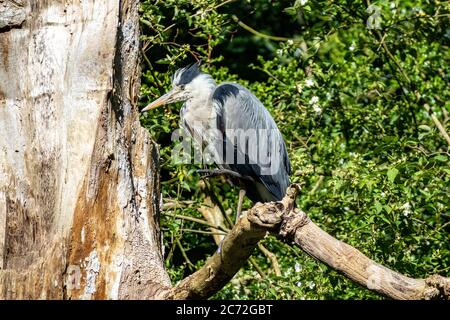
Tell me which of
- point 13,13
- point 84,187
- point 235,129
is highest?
point 13,13

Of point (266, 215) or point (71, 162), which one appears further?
point (71, 162)

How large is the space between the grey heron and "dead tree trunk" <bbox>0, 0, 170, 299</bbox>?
5.50 ft

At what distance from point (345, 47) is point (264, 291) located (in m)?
1.88

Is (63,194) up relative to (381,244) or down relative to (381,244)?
up

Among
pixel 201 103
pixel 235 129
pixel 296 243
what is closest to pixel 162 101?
pixel 201 103

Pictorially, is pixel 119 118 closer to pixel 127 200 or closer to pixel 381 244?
pixel 127 200

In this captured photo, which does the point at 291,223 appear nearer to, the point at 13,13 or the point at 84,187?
the point at 84,187

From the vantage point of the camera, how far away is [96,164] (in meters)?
3.34

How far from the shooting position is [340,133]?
5.75m

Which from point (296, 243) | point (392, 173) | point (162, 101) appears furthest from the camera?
point (162, 101)

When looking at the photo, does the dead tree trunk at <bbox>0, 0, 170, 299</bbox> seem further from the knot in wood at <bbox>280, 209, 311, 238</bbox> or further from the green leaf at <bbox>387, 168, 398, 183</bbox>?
the green leaf at <bbox>387, 168, 398, 183</bbox>

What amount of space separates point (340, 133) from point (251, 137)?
29.6 inches

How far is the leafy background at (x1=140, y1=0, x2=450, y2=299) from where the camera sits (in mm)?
4844
